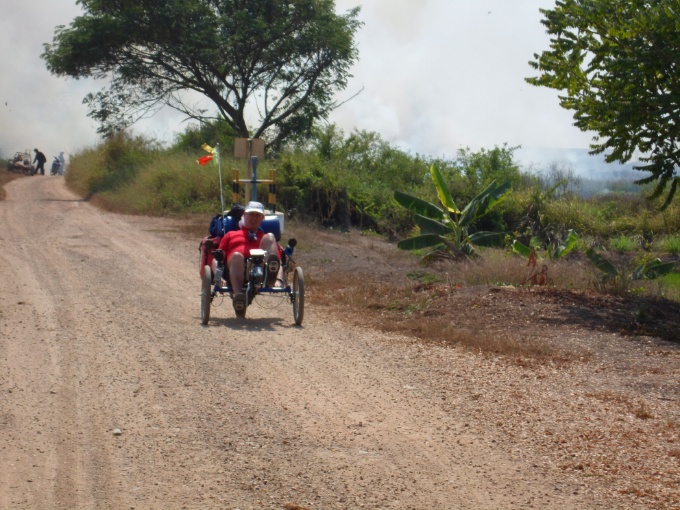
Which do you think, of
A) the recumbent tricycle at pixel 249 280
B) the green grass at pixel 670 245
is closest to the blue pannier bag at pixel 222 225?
the recumbent tricycle at pixel 249 280

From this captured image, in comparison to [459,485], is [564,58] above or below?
above

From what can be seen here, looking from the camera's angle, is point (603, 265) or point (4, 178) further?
point (4, 178)

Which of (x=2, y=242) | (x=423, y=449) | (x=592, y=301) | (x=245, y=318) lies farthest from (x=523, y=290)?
(x=2, y=242)

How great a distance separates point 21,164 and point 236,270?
147 feet

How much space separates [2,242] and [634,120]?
1302 centimetres

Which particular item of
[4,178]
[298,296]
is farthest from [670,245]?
[4,178]

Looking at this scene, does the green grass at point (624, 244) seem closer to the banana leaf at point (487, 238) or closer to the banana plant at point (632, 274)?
the banana leaf at point (487, 238)

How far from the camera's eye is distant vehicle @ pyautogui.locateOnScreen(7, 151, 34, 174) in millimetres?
50844

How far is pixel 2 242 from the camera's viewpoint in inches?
731

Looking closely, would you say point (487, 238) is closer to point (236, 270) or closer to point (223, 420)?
point (236, 270)

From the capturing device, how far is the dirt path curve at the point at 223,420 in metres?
5.22

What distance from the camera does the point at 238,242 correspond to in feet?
35.8

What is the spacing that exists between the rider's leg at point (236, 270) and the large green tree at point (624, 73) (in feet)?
20.1

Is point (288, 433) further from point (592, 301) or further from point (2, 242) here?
point (2, 242)
